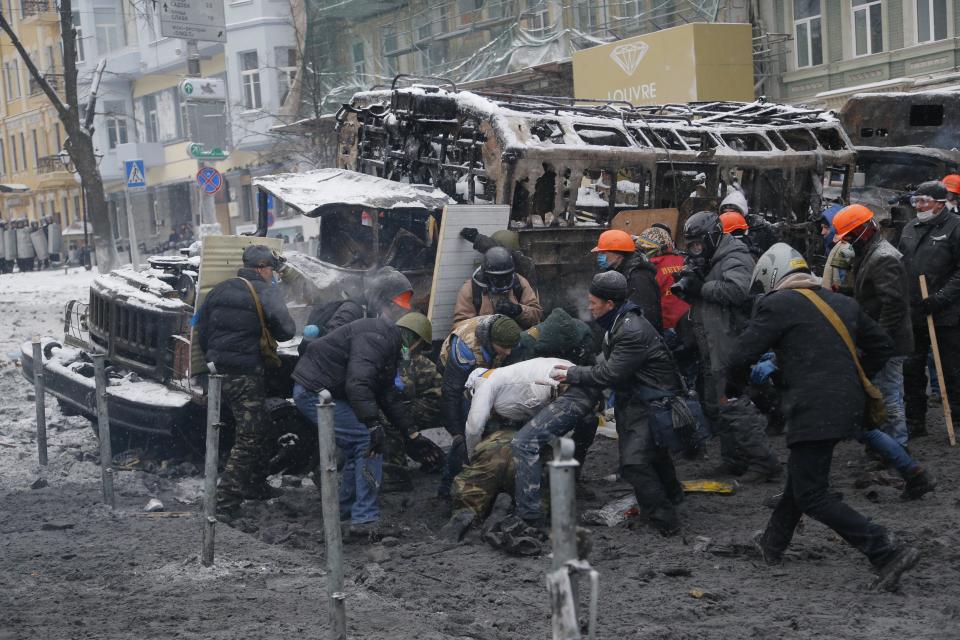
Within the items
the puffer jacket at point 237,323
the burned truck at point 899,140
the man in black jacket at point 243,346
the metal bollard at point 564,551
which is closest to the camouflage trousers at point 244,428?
the man in black jacket at point 243,346

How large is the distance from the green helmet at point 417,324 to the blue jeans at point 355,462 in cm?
74

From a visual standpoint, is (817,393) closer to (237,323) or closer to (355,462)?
(355,462)

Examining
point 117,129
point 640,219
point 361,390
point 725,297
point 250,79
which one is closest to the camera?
point 361,390

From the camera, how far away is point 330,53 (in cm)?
3556

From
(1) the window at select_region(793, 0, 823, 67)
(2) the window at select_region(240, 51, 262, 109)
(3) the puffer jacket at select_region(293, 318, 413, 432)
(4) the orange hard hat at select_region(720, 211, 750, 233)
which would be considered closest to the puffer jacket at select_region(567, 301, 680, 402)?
(3) the puffer jacket at select_region(293, 318, 413, 432)

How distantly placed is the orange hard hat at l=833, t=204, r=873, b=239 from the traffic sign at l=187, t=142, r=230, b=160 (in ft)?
39.9

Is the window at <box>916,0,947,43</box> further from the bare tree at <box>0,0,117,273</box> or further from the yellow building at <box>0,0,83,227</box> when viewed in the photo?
the yellow building at <box>0,0,83,227</box>

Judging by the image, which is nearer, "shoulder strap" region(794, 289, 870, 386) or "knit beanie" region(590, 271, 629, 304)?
"shoulder strap" region(794, 289, 870, 386)

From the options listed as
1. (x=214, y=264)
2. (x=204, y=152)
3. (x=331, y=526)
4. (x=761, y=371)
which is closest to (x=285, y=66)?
(x=204, y=152)

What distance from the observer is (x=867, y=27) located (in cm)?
2142

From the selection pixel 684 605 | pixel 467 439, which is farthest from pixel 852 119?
pixel 684 605

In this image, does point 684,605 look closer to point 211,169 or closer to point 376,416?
point 376,416

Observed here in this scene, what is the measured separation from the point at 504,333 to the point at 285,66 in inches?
1327

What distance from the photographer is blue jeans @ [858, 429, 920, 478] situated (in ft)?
21.7
